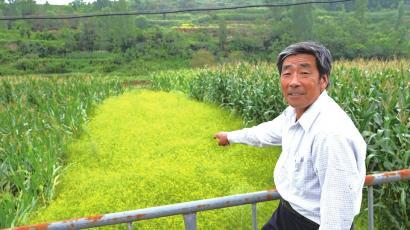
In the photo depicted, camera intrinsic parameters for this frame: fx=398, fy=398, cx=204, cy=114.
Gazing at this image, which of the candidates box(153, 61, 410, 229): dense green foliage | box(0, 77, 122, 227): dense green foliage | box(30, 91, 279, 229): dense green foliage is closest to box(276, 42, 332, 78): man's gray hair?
box(153, 61, 410, 229): dense green foliage

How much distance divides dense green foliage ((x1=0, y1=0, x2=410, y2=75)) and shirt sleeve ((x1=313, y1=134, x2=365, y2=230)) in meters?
41.8

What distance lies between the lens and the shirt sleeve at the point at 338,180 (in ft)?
5.02

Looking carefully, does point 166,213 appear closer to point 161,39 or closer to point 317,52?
point 317,52

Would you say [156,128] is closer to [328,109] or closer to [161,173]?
[161,173]

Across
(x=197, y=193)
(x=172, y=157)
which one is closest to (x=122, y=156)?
(x=172, y=157)

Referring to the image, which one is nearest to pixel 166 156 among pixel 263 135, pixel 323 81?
pixel 263 135

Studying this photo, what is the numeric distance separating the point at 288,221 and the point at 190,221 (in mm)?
508

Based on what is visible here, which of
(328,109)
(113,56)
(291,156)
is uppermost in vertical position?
(328,109)

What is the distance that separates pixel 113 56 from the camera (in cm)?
5294

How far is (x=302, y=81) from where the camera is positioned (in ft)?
5.76

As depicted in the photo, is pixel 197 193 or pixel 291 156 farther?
pixel 197 193

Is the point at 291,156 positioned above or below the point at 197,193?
above

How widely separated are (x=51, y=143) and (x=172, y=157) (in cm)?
167

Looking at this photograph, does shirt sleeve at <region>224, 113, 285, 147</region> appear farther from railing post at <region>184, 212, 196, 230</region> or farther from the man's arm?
railing post at <region>184, 212, 196, 230</region>
